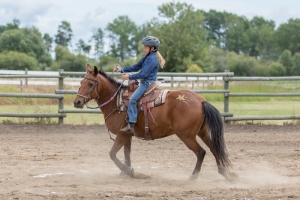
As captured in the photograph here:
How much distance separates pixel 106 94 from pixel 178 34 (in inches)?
1377

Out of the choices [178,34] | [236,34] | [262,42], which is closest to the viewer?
[178,34]

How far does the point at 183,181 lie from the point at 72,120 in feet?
29.1

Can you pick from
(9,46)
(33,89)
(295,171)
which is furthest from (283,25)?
(295,171)

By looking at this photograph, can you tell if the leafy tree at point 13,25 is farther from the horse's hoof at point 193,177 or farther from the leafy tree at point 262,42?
the horse's hoof at point 193,177

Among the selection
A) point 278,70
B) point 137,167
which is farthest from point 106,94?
point 278,70

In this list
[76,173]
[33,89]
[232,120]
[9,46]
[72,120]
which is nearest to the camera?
[76,173]

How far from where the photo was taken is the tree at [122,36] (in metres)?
109

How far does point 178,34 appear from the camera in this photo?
1705 inches

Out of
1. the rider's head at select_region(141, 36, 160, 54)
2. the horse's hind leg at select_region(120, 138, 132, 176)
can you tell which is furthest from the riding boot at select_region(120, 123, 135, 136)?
the rider's head at select_region(141, 36, 160, 54)

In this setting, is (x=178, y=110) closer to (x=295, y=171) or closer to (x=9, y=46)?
(x=295, y=171)

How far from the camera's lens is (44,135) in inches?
524

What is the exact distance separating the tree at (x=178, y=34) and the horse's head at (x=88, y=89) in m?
33.2

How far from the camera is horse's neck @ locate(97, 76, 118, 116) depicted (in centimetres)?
882

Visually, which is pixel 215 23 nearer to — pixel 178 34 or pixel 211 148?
pixel 178 34
